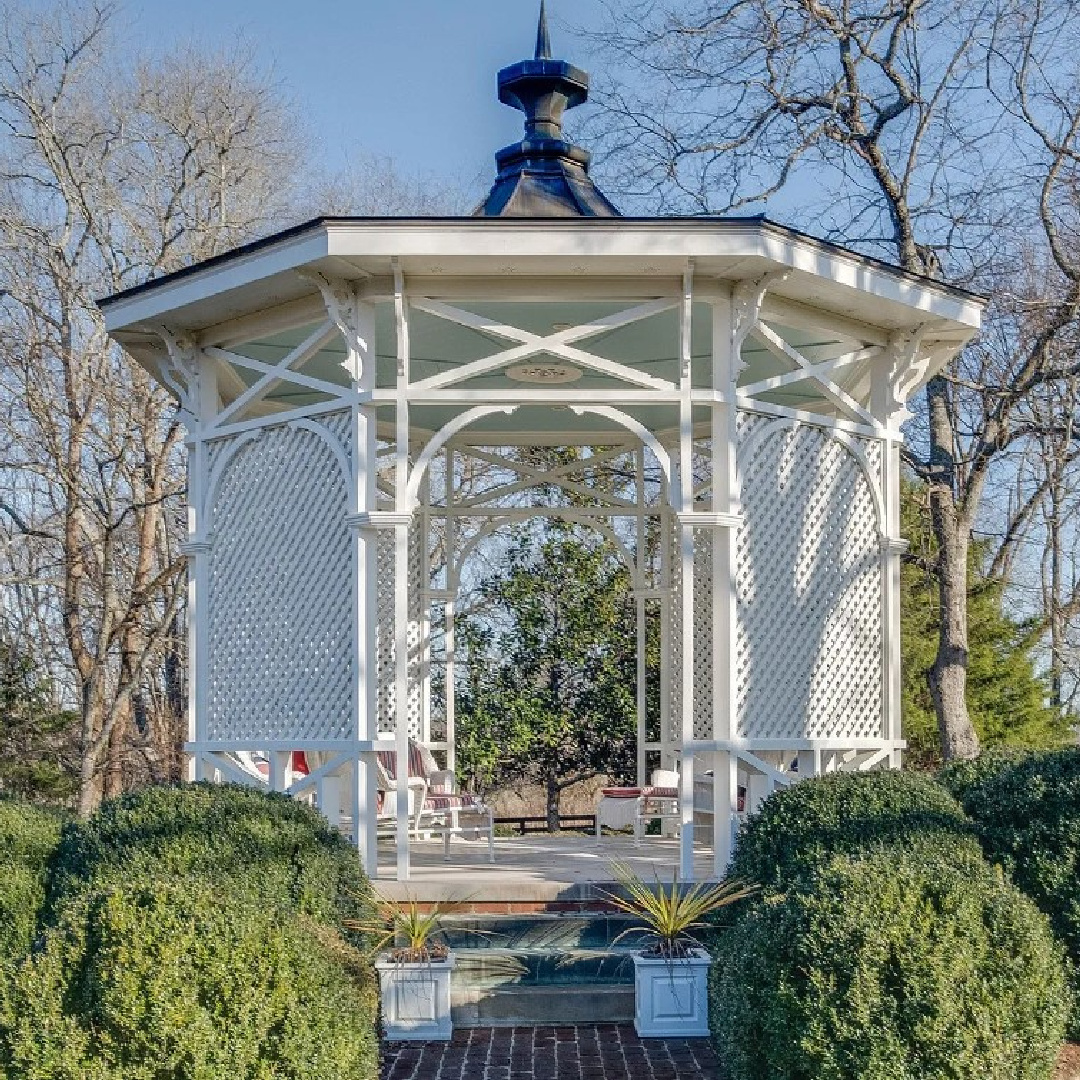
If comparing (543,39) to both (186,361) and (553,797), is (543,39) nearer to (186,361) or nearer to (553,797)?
(186,361)

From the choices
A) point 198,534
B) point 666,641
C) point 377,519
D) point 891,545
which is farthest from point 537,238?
point 666,641

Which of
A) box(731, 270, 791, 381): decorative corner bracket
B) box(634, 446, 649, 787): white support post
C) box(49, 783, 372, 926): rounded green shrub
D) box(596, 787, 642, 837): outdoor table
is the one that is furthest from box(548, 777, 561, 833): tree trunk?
box(49, 783, 372, 926): rounded green shrub

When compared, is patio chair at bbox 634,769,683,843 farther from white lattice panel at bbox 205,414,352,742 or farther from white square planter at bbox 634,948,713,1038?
white square planter at bbox 634,948,713,1038

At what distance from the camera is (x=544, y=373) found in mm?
9539

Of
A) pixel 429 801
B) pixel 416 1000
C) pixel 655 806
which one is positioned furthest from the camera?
pixel 655 806

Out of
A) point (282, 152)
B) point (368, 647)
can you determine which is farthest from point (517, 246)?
point (282, 152)

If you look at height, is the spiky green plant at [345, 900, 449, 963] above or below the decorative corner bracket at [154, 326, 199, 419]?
below

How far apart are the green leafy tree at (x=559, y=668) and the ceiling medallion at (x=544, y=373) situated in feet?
19.1

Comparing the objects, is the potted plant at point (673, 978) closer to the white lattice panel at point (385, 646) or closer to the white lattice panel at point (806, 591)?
the white lattice panel at point (806, 591)

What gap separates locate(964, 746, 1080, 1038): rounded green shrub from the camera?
5.65 meters

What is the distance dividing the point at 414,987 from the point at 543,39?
6459 mm

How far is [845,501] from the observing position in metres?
8.43

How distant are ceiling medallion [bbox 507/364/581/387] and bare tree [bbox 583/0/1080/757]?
445 cm

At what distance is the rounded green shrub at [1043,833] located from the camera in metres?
5.65
